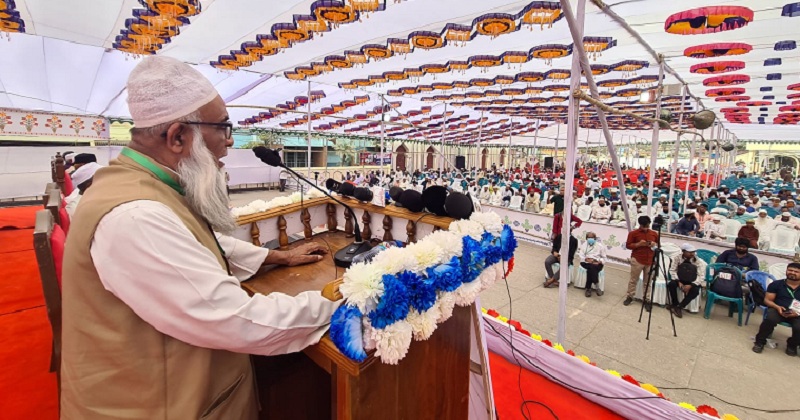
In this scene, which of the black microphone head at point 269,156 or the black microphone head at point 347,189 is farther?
A: the black microphone head at point 347,189

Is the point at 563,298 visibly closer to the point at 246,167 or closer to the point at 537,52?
the point at 537,52

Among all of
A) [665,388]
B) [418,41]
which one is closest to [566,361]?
[665,388]

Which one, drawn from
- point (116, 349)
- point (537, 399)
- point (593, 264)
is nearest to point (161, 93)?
point (116, 349)

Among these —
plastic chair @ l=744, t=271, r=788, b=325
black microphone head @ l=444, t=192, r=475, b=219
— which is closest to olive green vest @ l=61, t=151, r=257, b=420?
black microphone head @ l=444, t=192, r=475, b=219

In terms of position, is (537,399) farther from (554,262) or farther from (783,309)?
(783,309)

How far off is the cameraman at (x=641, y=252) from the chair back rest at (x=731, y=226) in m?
4.73

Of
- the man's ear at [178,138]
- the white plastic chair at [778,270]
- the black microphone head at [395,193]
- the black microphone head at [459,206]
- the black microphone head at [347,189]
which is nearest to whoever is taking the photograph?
the man's ear at [178,138]

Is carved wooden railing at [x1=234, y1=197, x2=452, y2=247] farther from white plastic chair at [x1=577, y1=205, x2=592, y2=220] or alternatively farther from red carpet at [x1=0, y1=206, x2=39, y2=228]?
white plastic chair at [x1=577, y1=205, x2=592, y2=220]

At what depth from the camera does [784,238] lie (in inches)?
294

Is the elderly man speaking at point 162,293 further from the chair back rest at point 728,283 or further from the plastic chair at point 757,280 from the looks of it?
the plastic chair at point 757,280

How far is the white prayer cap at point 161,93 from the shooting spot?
1.08 meters

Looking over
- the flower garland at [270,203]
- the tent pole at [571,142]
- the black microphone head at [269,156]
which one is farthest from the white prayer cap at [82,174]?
the tent pole at [571,142]

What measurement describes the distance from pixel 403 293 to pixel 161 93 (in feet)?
3.21

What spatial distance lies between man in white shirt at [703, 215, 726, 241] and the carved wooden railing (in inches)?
359
